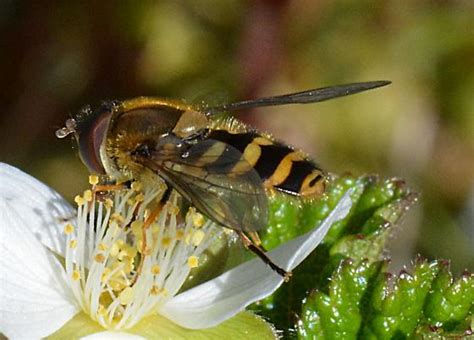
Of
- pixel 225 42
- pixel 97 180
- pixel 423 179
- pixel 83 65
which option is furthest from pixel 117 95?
pixel 97 180

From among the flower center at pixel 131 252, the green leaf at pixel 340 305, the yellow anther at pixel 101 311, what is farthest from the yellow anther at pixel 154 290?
the green leaf at pixel 340 305

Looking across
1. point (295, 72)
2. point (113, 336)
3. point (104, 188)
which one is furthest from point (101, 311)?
point (295, 72)

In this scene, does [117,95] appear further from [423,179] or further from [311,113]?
[423,179]

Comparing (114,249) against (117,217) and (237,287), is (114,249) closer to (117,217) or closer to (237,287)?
(117,217)

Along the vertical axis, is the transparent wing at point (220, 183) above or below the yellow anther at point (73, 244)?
above

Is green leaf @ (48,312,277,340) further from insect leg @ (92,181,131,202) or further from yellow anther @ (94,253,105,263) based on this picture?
insect leg @ (92,181,131,202)

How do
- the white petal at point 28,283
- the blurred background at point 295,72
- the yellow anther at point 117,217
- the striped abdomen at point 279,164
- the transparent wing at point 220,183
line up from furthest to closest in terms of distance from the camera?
the blurred background at point 295,72 < the yellow anther at point 117,217 < the striped abdomen at point 279,164 < the white petal at point 28,283 < the transparent wing at point 220,183

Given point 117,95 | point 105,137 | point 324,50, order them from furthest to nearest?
point 324,50 → point 117,95 → point 105,137

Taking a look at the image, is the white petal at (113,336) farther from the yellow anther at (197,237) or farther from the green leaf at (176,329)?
the yellow anther at (197,237)
